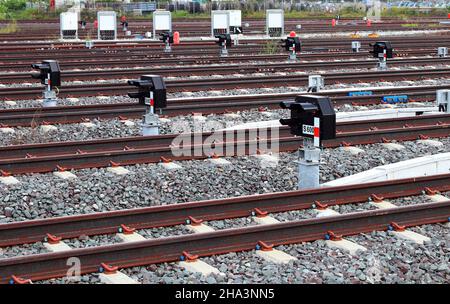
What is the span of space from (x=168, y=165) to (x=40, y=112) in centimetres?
484

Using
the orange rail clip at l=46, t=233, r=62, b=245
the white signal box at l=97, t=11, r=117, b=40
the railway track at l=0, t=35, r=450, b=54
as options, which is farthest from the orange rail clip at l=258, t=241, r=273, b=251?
the white signal box at l=97, t=11, r=117, b=40

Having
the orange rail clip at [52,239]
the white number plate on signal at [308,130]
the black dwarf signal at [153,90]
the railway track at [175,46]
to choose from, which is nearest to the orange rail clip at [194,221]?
the orange rail clip at [52,239]

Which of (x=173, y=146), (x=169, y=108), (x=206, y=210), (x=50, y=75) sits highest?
(x=50, y=75)

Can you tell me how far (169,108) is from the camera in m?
18.2

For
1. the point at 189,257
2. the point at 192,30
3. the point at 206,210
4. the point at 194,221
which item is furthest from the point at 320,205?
the point at 192,30

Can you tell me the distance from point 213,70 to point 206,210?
15.8 m

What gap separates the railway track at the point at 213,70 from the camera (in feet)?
79.9

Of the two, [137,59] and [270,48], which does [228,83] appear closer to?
[137,59]

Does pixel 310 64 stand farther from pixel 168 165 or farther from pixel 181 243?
pixel 181 243

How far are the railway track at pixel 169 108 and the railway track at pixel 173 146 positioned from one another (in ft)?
8.52

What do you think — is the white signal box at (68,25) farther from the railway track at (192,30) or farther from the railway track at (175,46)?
the railway track at (175,46)

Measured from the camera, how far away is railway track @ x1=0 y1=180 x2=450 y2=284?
8773 millimetres

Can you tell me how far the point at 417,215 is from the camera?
1074 centimetres

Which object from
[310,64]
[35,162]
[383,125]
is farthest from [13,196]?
[310,64]
